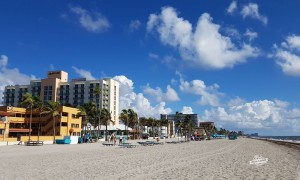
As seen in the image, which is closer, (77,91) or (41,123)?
(41,123)

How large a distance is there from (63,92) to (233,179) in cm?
16232

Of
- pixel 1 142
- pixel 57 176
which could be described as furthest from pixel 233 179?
pixel 1 142

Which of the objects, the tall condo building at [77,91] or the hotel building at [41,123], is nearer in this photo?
the hotel building at [41,123]

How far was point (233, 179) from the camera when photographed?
1602 centimetres

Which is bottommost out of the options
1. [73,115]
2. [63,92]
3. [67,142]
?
[67,142]

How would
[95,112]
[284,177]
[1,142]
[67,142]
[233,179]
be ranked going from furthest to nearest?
1. [95,112]
2. [67,142]
3. [1,142]
4. [284,177]
5. [233,179]

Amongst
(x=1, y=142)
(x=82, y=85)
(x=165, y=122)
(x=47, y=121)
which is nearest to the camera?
(x=1, y=142)

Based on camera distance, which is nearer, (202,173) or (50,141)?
(202,173)

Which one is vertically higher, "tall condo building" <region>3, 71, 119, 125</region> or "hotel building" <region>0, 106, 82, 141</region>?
"tall condo building" <region>3, 71, 119, 125</region>

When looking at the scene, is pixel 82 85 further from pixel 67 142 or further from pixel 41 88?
pixel 67 142

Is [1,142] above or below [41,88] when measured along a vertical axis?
below

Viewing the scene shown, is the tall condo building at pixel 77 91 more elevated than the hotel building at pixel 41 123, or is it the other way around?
the tall condo building at pixel 77 91

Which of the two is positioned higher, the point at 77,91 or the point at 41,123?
the point at 77,91

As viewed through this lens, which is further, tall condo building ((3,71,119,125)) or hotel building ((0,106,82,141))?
tall condo building ((3,71,119,125))
